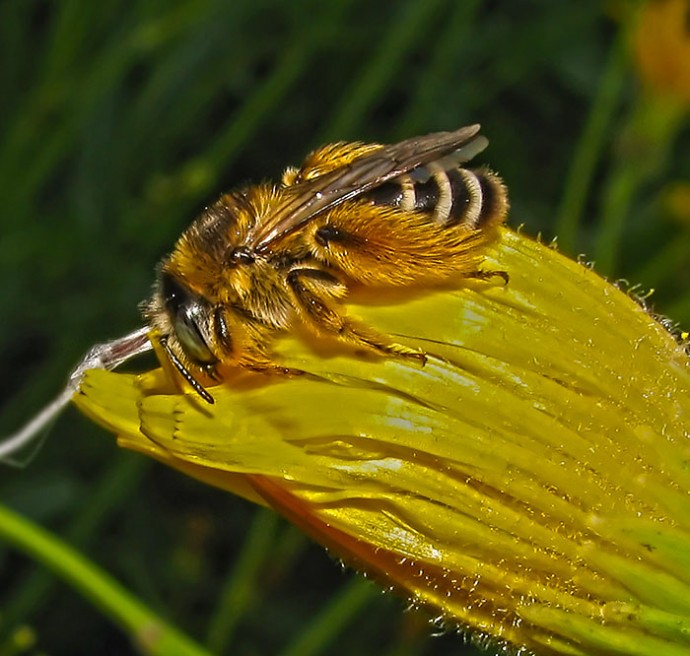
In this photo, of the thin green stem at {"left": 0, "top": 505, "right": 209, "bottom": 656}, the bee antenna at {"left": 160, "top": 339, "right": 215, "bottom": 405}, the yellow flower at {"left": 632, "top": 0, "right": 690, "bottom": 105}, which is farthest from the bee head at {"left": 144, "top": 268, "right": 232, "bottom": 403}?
the yellow flower at {"left": 632, "top": 0, "right": 690, "bottom": 105}

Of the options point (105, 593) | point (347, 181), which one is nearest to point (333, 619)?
point (105, 593)

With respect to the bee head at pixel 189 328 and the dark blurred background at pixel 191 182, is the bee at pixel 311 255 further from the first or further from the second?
the dark blurred background at pixel 191 182

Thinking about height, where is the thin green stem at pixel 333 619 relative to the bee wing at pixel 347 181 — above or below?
below

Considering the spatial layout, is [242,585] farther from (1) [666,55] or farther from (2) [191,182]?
(1) [666,55]

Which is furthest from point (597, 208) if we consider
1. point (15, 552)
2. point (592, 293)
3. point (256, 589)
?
point (592, 293)

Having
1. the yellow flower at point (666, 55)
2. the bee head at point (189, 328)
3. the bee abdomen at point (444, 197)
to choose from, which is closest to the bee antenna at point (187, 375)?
the bee head at point (189, 328)
